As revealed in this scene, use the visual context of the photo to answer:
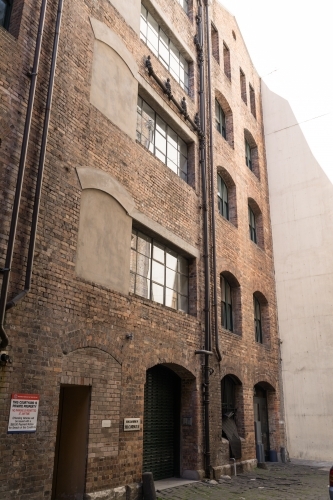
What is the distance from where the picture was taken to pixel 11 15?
8.38 meters

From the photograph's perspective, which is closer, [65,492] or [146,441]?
[65,492]

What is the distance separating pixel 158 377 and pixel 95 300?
3463 millimetres

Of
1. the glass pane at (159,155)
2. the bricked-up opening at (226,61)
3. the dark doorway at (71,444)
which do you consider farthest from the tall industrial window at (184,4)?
the dark doorway at (71,444)

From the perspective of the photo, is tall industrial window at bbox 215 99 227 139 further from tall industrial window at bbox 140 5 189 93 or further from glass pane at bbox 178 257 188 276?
glass pane at bbox 178 257 188 276

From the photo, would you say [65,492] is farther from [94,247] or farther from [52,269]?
[94,247]

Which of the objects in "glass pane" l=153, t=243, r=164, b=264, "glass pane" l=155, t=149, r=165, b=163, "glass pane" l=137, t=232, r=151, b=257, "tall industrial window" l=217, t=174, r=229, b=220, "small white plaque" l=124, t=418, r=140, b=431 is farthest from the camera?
"tall industrial window" l=217, t=174, r=229, b=220

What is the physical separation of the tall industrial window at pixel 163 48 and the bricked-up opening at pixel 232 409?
934 cm

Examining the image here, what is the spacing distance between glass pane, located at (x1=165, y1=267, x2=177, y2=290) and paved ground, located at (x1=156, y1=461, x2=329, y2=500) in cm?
462

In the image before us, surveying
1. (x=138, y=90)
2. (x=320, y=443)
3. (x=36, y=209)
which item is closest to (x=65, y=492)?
(x=36, y=209)

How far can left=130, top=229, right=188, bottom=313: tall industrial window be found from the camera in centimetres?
1041

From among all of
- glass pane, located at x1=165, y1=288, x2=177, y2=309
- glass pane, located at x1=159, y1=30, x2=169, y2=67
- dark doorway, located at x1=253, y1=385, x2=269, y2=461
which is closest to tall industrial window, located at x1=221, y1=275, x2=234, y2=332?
glass pane, located at x1=165, y1=288, x2=177, y2=309

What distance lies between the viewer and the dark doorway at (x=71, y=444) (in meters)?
7.74

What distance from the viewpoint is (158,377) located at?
437 inches

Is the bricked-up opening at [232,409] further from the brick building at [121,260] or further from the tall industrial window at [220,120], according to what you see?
the tall industrial window at [220,120]
